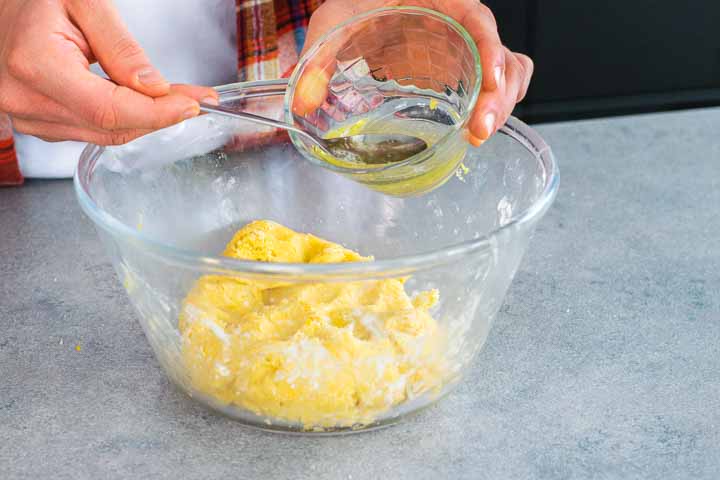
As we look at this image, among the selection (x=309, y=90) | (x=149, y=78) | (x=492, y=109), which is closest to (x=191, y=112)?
(x=149, y=78)

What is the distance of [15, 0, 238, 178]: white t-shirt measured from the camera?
1174 millimetres

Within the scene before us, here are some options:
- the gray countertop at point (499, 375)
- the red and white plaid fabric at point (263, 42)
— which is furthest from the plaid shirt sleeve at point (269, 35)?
the gray countertop at point (499, 375)

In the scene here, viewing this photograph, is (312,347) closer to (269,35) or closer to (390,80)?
(390,80)

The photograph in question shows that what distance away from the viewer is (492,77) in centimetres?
81

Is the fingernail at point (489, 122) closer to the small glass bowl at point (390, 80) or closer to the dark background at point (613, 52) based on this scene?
the small glass bowl at point (390, 80)

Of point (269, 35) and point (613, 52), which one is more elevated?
point (269, 35)

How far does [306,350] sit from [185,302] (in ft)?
0.38

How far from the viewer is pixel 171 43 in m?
1.20

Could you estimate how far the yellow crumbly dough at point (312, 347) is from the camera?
70 centimetres

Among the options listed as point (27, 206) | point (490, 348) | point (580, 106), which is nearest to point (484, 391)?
point (490, 348)

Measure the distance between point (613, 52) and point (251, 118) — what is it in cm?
142

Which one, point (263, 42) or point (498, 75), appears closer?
point (498, 75)

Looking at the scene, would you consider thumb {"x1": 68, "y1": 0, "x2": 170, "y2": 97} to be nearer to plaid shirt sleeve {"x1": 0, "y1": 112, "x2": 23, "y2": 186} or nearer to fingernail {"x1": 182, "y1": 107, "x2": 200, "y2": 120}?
fingernail {"x1": 182, "y1": 107, "x2": 200, "y2": 120}

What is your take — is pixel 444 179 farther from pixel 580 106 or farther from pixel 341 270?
pixel 580 106
